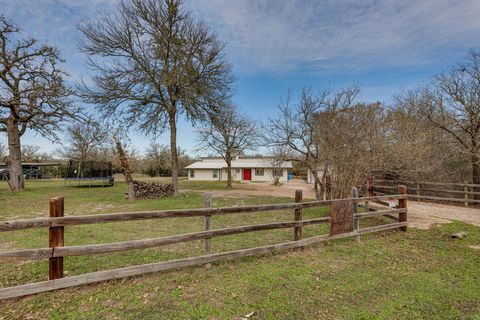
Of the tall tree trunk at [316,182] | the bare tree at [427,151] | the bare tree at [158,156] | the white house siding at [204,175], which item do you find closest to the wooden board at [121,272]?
the tall tree trunk at [316,182]

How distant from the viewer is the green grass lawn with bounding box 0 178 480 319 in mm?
2672

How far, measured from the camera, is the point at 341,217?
5.13m

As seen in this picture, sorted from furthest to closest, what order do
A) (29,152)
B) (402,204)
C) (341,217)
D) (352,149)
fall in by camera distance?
(29,152)
(352,149)
(402,204)
(341,217)

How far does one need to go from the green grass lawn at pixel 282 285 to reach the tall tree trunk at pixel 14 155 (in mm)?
16359

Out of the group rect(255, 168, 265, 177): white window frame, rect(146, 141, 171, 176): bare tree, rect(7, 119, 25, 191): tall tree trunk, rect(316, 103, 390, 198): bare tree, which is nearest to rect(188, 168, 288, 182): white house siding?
rect(255, 168, 265, 177): white window frame

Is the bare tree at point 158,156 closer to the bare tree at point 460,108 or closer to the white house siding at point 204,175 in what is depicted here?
the white house siding at point 204,175

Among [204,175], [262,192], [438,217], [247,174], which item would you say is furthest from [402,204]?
[204,175]

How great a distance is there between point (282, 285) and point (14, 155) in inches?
904

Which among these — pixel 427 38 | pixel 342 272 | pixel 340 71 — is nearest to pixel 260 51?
pixel 340 71

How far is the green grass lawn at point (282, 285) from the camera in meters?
2.67

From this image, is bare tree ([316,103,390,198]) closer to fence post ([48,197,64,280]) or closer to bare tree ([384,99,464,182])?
bare tree ([384,99,464,182])

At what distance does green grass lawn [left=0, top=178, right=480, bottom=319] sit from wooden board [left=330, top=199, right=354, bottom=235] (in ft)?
1.22

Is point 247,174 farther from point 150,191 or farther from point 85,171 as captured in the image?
point 150,191

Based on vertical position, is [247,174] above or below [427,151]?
below
